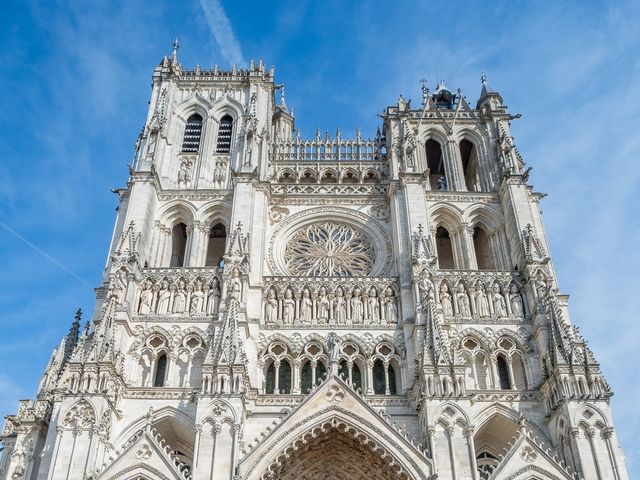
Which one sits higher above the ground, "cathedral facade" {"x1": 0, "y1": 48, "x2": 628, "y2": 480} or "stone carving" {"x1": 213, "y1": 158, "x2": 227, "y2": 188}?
"stone carving" {"x1": 213, "y1": 158, "x2": 227, "y2": 188}

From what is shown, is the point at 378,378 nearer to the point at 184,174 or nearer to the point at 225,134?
the point at 184,174

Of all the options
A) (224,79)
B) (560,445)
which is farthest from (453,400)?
(224,79)

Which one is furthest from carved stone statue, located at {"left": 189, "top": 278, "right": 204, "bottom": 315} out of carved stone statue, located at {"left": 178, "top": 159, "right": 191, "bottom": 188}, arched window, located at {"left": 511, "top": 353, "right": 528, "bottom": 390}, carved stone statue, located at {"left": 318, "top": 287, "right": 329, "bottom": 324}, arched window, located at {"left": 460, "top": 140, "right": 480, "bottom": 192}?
arched window, located at {"left": 460, "top": 140, "right": 480, "bottom": 192}

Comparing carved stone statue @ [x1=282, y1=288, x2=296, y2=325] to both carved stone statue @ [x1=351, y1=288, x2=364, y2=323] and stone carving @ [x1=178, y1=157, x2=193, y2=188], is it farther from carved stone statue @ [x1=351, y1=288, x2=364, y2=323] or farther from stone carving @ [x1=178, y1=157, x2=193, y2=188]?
stone carving @ [x1=178, y1=157, x2=193, y2=188]

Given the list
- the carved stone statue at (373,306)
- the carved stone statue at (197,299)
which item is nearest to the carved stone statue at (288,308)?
the carved stone statue at (373,306)

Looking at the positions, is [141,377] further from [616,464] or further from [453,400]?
[616,464]

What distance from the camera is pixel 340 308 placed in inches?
894

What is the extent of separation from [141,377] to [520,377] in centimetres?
1182

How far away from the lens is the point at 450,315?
73.1ft

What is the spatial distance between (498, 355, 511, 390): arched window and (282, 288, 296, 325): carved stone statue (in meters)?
6.82

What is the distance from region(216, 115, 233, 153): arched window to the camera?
1119 inches

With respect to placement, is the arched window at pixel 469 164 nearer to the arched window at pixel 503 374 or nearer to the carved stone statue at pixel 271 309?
the arched window at pixel 503 374

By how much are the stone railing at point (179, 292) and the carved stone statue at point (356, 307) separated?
448 cm

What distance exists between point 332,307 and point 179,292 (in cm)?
515
